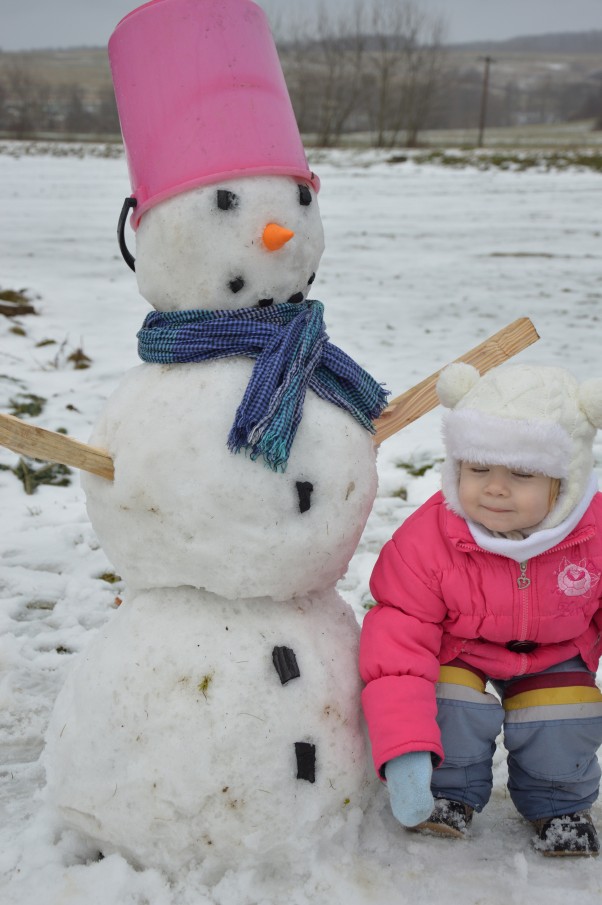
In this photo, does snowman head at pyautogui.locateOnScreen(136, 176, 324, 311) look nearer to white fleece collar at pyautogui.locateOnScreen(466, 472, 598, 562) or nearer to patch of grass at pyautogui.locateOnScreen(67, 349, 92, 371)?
white fleece collar at pyautogui.locateOnScreen(466, 472, 598, 562)

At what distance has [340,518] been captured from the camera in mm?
1651

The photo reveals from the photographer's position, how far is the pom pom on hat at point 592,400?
5.47 feet

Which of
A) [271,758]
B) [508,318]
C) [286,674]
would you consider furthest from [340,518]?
[508,318]

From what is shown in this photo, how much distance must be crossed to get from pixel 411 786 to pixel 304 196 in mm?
1112

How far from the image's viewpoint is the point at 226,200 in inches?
63.2

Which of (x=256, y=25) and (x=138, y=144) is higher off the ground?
(x=256, y=25)

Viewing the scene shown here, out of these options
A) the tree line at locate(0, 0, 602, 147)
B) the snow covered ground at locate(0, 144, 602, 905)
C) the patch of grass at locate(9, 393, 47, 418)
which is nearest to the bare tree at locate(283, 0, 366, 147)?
the tree line at locate(0, 0, 602, 147)

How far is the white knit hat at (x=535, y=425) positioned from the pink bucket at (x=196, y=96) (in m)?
0.57

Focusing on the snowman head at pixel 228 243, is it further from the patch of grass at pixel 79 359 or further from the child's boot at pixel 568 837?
the patch of grass at pixel 79 359

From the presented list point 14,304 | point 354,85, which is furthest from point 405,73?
point 14,304

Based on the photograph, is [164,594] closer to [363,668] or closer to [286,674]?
[286,674]

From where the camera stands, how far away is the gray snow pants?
1803 millimetres

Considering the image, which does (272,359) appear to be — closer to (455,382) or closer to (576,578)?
(455,382)

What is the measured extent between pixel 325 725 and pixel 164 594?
0.39 m
